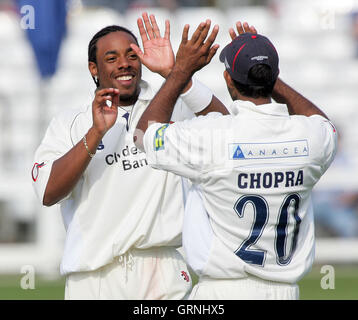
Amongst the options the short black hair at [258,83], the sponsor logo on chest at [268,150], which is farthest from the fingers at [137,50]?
the sponsor logo on chest at [268,150]

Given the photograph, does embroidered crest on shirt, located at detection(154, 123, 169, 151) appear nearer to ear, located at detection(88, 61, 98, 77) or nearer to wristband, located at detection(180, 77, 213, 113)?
wristband, located at detection(180, 77, 213, 113)

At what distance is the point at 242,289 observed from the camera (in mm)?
3828

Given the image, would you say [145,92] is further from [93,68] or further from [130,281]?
[130,281]

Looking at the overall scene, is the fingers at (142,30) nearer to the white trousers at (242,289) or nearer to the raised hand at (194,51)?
the raised hand at (194,51)

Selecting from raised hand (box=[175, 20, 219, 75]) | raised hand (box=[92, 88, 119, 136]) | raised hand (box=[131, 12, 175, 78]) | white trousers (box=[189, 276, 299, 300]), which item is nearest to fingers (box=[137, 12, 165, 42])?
raised hand (box=[131, 12, 175, 78])

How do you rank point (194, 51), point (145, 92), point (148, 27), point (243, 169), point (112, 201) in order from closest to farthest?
point (243, 169)
point (194, 51)
point (148, 27)
point (112, 201)
point (145, 92)

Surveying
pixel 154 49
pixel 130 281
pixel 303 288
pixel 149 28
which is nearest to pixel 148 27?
pixel 149 28

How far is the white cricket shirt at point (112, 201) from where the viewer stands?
4.22 m

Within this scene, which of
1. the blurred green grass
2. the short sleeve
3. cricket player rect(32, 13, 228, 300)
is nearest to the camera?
the short sleeve

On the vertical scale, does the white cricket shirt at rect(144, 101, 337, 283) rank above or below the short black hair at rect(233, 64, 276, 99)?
below

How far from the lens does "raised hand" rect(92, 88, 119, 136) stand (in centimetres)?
394

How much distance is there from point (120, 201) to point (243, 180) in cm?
80
